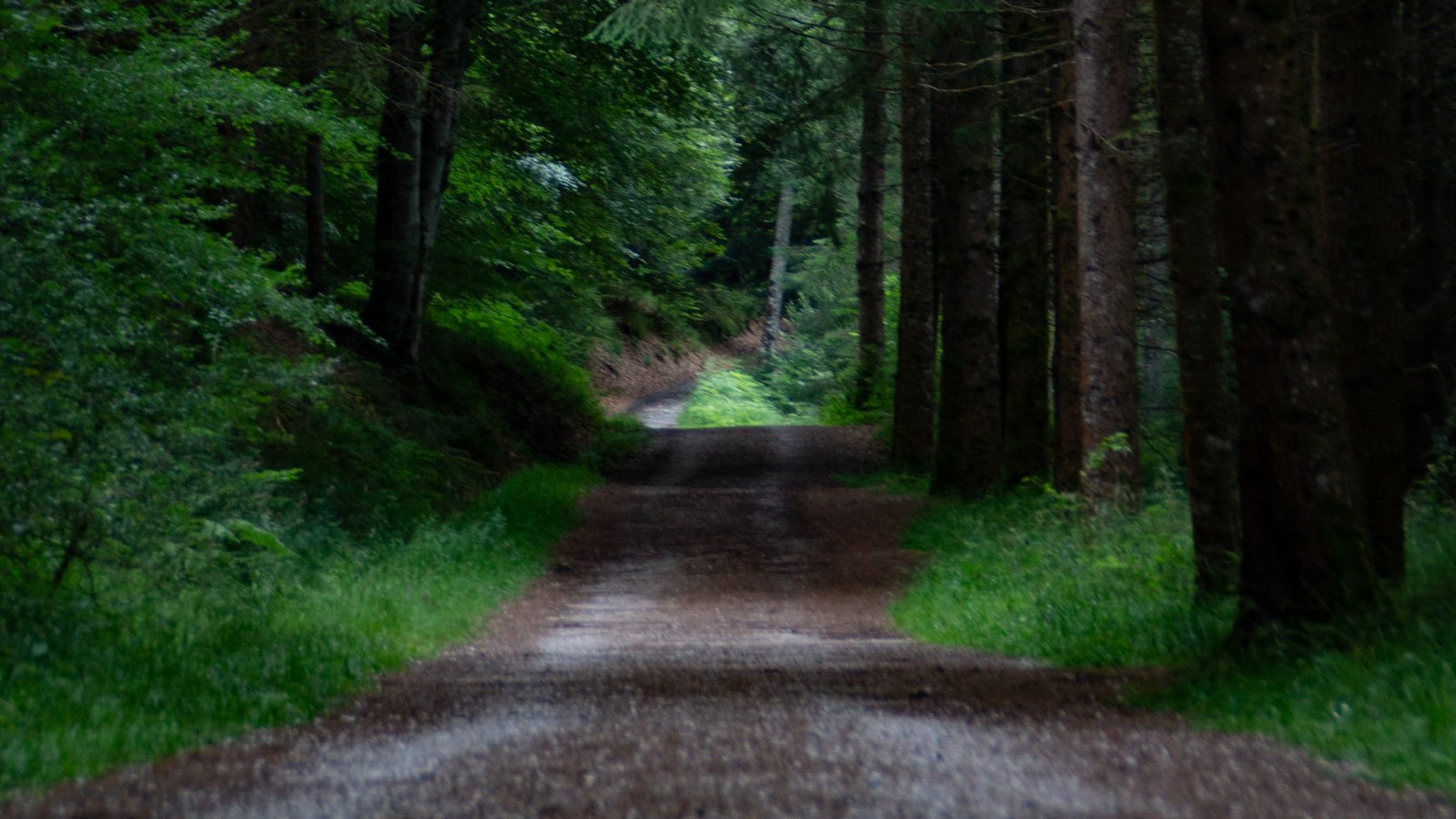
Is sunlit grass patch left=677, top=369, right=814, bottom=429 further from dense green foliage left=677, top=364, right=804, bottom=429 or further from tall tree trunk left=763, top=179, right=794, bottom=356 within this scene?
tall tree trunk left=763, top=179, right=794, bottom=356

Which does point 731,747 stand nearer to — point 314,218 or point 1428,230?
point 1428,230

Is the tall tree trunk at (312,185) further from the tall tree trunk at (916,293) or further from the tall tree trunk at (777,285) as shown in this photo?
the tall tree trunk at (777,285)

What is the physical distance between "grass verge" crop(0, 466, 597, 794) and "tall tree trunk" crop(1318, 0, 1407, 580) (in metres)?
7.18

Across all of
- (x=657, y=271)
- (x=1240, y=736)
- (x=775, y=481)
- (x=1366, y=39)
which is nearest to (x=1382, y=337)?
(x=1366, y=39)

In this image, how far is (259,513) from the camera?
1141 centimetres

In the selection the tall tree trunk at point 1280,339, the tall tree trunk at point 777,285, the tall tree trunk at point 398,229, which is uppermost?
the tall tree trunk at point 777,285

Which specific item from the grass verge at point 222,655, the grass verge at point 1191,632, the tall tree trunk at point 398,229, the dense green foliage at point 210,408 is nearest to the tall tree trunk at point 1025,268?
the grass verge at point 1191,632

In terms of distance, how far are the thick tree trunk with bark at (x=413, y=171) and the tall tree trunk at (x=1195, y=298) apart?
34.4 feet

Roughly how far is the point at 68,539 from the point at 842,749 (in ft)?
16.9

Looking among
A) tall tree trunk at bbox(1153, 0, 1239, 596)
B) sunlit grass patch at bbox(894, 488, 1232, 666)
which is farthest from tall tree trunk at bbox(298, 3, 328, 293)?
tall tree trunk at bbox(1153, 0, 1239, 596)

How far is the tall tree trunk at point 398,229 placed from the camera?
20.2m

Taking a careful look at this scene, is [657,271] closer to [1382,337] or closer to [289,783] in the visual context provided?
[1382,337]

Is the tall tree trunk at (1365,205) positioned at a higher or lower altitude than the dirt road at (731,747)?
higher

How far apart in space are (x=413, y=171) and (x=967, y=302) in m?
8.66
